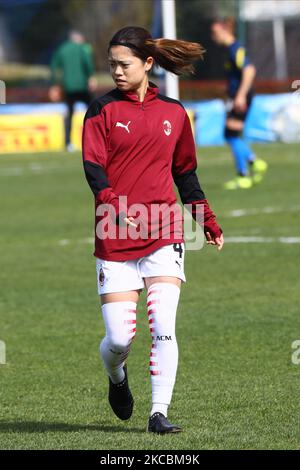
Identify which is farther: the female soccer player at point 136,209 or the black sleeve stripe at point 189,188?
the black sleeve stripe at point 189,188

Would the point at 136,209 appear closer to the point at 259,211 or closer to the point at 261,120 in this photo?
the point at 259,211

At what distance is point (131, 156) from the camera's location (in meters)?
6.41

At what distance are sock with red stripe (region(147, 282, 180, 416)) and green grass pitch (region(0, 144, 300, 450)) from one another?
24cm

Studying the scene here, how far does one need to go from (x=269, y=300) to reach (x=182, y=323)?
1.13 m

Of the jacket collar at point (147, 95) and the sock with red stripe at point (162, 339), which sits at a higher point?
the jacket collar at point (147, 95)

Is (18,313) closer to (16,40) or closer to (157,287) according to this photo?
(157,287)

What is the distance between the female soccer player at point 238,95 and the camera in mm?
19094

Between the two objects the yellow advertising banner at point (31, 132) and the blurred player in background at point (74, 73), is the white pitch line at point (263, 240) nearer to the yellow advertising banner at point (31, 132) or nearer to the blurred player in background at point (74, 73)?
the blurred player in background at point (74, 73)

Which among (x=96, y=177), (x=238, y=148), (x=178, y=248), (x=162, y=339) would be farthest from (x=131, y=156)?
(x=238, y=148)

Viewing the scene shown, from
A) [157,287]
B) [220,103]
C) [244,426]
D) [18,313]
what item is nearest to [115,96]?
[157,287]

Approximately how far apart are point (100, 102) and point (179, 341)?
3.09 meters

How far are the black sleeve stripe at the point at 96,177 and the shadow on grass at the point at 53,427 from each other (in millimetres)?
1291

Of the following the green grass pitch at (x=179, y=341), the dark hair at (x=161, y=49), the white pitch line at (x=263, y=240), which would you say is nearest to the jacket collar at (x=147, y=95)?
the dark hair at (x=161, y=49)

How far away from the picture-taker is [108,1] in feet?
171
